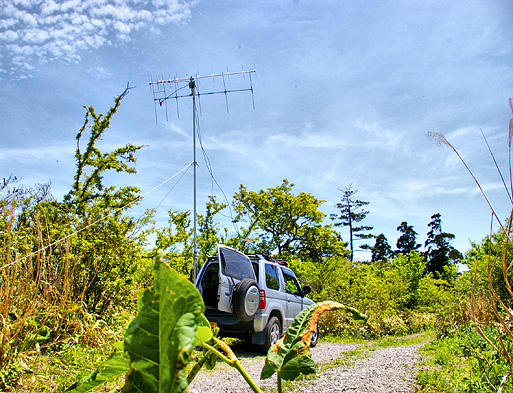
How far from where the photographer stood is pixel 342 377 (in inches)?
203

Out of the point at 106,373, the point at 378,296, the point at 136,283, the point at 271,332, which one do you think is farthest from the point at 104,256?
the point at 378,296

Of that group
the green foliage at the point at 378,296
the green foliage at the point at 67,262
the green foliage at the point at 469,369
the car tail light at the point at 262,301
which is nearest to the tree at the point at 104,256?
the green foliage at the point at 67,262

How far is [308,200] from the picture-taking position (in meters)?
20.2

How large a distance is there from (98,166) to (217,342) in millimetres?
9694

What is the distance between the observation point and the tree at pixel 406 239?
42500 mm

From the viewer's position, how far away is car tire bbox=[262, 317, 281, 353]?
22.7 feet

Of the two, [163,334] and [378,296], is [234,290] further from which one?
[378,296]

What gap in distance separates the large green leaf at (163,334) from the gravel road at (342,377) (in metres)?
4.19

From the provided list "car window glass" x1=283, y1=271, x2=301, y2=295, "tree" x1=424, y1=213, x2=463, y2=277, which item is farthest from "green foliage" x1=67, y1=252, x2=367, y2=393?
"tree" x1=424, y1=213, x2=463, y2=277

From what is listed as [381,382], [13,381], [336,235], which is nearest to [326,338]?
[381,382]

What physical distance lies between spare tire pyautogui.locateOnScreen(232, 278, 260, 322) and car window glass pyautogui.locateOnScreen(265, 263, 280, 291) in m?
0.95

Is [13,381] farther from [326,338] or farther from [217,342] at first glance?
[326,338]

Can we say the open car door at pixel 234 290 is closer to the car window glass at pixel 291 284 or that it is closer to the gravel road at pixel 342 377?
the gravel road at pixel 342 377

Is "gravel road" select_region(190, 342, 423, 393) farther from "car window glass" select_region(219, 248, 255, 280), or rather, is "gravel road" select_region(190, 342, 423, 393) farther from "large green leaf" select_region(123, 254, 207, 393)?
"large green leaf" select_region(123, 254, 207, 393)
